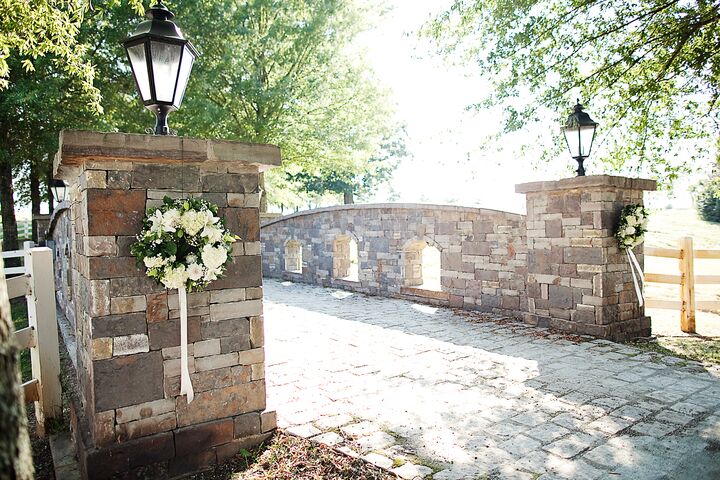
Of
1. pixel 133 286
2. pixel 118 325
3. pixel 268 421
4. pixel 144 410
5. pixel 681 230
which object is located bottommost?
pixel 268 421

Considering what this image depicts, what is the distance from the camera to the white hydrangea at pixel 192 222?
9.93ft

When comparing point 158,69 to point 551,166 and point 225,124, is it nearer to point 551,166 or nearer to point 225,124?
point 551,166

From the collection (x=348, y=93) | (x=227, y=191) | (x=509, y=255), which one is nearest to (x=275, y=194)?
(x=348, y=93)

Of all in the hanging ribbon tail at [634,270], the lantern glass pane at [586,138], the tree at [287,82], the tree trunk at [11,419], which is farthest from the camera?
the tree at [287,82]

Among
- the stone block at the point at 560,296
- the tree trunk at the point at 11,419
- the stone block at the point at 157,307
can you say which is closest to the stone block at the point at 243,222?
the stone block at the point at 157,307

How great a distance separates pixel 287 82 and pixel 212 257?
37.7 ft

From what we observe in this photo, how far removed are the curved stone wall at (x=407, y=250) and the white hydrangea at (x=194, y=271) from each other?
5.78 m

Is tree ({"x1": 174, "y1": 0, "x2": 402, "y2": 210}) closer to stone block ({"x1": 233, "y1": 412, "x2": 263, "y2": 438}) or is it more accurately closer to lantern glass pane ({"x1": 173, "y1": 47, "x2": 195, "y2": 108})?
lantern glass pane ({"x1": 173, "y1": 47, "x2": 195, "y2": 108})

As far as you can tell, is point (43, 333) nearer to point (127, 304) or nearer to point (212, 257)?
point (127, 304)

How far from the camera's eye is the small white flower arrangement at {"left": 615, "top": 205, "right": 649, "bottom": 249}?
6.17 metres

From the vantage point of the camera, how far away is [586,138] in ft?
19.7

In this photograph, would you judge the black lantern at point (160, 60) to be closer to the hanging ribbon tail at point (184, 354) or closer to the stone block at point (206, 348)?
the hanging ribbon tail at point (184, 354)

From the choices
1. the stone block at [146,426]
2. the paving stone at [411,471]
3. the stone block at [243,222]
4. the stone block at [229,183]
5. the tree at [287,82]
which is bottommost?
the paving stone at [411,471]

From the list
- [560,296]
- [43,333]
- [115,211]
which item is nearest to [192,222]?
[115,211]
